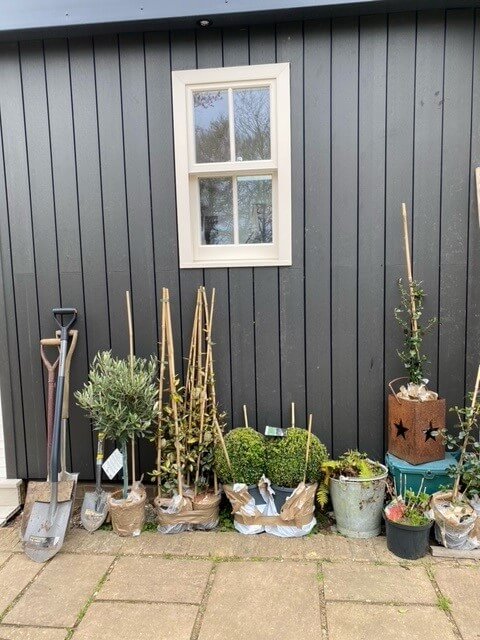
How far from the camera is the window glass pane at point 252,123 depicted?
284 centimetres

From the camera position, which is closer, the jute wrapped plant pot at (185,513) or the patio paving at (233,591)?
the patio paving at (233,591)

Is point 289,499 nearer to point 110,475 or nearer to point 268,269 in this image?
point 110,475

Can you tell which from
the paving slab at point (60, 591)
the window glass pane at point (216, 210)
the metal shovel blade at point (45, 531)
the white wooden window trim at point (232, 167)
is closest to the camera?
the paving slab at point (60, 591)

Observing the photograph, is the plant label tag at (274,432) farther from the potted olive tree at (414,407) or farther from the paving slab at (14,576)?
the paving slab at (14,576)

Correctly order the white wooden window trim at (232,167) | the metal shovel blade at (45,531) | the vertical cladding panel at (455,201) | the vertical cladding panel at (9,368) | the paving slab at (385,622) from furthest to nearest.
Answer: the vertical cladding panel at (9,368)
the white wooden window trim at (232,167)
the vertical cladding panel at (455,201)
the metal shovel blade at (45,531)
the paving slab at (385,622)

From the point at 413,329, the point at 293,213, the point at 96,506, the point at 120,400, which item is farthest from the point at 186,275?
the point at 96,506

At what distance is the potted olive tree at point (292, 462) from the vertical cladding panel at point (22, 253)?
1607 mm

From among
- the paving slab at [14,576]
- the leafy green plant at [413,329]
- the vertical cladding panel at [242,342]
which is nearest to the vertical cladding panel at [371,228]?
the leafy green plant at [413,329]

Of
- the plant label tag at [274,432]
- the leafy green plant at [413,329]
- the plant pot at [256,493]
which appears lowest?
the plant pot at [256,493]

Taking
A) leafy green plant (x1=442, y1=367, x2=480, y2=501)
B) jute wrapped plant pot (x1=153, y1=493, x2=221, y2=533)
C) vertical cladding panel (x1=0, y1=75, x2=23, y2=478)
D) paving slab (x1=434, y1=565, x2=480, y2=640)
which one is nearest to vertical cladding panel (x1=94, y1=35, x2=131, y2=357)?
vertical cladding panel (x1=0, y1=75, x2=23, y2=478)

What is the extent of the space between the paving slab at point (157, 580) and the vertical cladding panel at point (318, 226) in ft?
3.65

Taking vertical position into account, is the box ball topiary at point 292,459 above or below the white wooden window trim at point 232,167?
below

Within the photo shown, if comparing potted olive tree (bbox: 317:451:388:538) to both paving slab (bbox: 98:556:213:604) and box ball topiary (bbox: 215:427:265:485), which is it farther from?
paving slab (bbox: 98:556:213:604)

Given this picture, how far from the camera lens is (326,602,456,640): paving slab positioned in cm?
196
